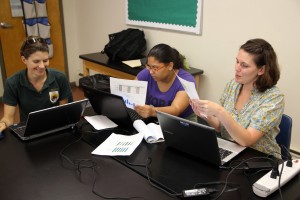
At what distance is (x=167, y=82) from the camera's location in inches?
79.9

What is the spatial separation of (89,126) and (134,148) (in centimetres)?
39

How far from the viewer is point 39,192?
1.14 metres

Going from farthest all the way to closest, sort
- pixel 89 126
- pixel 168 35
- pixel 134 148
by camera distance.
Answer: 1. pixel 168 35
2. pixel 89 126
3. pixel 134 148

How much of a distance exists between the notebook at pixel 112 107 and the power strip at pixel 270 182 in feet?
2.44

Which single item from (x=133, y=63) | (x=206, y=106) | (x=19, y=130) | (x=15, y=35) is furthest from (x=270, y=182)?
(x=15, y=35)

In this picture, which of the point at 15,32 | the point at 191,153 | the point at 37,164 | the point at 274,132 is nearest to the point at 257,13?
the point at 274,132

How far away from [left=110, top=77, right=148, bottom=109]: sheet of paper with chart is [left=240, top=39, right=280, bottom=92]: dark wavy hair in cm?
59

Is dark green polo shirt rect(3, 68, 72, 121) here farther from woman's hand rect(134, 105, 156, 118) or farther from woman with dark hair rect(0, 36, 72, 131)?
woman's hand rect(134, 105, 156, 118)

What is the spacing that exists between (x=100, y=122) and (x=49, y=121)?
0.30 meters

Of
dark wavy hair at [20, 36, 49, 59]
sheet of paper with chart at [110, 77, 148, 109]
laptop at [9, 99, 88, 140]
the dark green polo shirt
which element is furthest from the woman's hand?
dark wavy hair at [20, 36, 49, 59]

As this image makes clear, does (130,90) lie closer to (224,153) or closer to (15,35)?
(224,153)

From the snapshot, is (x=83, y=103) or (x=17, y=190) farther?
(x=83, y=103)

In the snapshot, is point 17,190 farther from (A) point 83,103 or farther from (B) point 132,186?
(A) point 83,103

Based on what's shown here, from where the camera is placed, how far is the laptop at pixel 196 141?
1234 millimetres
